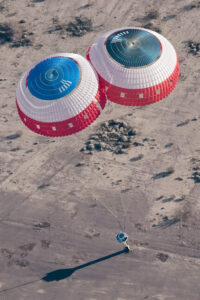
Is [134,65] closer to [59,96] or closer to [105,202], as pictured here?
[59,96]

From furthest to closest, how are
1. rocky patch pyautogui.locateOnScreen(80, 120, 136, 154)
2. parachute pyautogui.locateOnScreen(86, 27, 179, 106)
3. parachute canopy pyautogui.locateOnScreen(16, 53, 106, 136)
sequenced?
rocky patch pyautogui.locateOnScreen(80, 120, 136, 154) < parachute pyautogui.locateOnScreen(86, 27, 179, 106) < parachute canopy pyautogui.locateOnScreen(16, 53, 106, 136)

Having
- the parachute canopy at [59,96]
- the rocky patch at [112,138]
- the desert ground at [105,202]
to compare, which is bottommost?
the desert ground at [105,202]

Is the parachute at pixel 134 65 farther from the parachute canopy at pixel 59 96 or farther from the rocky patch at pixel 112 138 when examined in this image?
the rocky patch at pixel 112 138

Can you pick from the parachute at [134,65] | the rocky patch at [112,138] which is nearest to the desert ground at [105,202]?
the rocky patch at [112,138]

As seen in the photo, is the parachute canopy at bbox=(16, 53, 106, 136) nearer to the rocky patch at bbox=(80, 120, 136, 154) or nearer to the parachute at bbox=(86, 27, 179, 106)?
the parachute at bbox=(86, 27, 179, 106)

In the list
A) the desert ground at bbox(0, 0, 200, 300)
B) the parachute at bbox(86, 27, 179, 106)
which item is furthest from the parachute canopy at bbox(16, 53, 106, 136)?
the desert ground at bbox(0, 0, 200, 300)

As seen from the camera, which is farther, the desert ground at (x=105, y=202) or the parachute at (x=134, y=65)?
the desert ground at (x=105, y=202)
